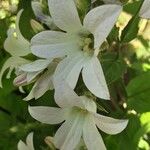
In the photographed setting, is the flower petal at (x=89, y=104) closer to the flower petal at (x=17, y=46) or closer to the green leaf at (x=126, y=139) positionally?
the flower petal at (x=17, y=46)

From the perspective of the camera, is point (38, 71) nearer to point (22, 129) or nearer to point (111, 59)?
point (111, 59)

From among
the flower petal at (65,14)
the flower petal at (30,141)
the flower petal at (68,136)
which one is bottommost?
the flower petal at (30,141)

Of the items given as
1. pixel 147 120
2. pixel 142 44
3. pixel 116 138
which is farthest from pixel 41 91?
pixel 142 44

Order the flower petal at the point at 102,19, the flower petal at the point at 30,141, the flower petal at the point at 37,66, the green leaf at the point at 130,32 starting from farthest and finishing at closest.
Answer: the flower petal at the point at 30,141 → the green leaf at the point at 130,32 → the flower petal at the point at 37,66 → the flower petal at the point at 102,19

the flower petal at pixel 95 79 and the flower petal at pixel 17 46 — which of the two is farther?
the flower petal at pixel 17 46

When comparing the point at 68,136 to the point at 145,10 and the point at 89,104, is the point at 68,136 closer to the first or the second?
the point at 89,104

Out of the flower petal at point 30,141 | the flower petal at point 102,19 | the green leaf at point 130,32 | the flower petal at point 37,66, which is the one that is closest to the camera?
the flower petal at point 102,19

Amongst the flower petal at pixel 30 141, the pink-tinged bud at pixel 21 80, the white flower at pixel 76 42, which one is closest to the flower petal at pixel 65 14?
the white flower at pixel 76 42

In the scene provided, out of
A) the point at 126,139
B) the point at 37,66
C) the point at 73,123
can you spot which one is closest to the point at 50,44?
the point at 37,66
